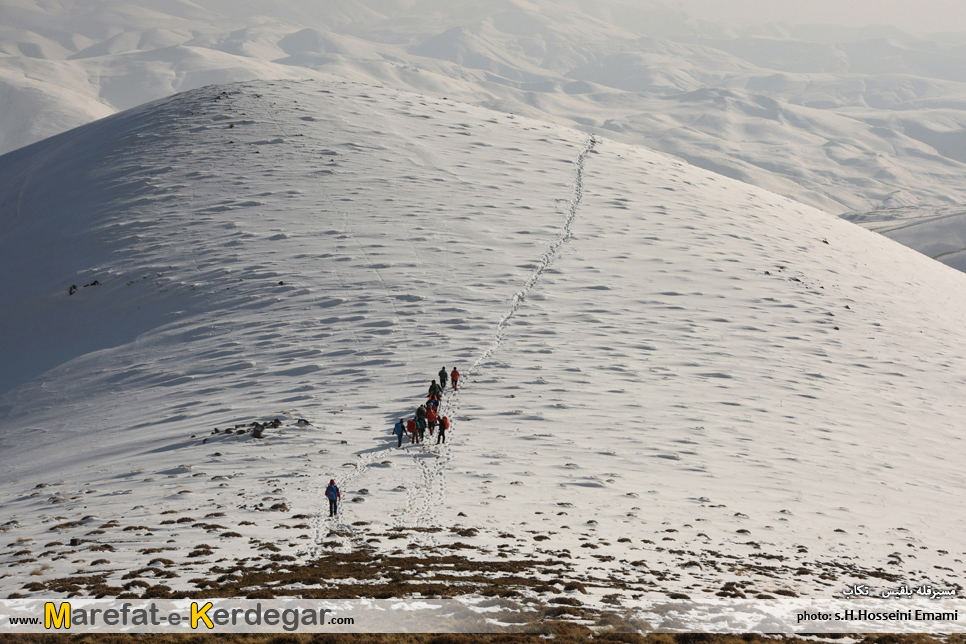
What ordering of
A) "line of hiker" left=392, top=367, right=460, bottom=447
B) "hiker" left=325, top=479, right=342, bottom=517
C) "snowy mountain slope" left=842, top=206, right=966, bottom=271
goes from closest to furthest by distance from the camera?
1. "hiker" left=325, top=479, right=342, bottom=517
2. "line of hiker" left=392, top=367, right=460, bottom=447
3. "snowy mountain slope" left=842, top=206, right=966, bottom=271

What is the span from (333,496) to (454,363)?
35.6 ft

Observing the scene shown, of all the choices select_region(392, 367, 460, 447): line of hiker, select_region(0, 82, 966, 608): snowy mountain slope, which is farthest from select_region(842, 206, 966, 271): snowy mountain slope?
select_region(392, 367, 460, 447): line of hiker

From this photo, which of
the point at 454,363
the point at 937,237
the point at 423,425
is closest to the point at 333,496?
the point at 423,425

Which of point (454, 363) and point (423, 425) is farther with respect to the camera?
point (454, 363)

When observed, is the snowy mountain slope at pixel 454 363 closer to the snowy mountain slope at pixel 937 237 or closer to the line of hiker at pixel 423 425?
the line of hiker at pixel 423 425

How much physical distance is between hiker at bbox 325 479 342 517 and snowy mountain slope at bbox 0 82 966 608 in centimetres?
32

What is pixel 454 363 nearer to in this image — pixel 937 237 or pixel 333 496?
pixel 333 496

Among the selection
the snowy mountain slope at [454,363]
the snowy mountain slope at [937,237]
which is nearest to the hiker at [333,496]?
the snowy mountain slope at [454,363]

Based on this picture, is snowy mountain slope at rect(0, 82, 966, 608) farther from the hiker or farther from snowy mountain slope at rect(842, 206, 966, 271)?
snowy mountain slope at rect(842, 206, 966, 271)

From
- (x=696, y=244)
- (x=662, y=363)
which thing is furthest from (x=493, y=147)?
(x=662, y=363)

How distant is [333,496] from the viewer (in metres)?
14.7

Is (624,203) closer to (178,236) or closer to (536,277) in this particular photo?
(536,277)

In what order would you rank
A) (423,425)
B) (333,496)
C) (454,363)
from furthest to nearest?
1. (454,363)
2. (423,425)
3. (333,496)

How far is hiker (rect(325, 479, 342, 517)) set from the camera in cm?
1460
